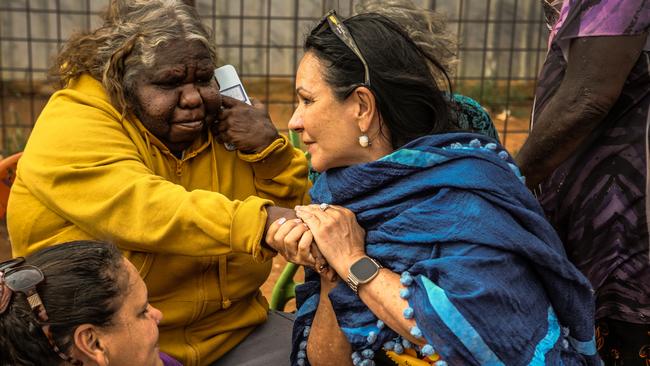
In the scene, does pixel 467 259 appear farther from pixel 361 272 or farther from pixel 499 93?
pixel 499 93

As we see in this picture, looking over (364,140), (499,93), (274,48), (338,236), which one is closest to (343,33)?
(364,140)

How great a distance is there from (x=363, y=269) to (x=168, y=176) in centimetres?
94

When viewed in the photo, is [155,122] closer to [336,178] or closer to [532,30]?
[336,178]

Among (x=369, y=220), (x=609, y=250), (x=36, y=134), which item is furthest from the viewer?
(x=609, y=250)

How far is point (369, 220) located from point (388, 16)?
66 centimetres

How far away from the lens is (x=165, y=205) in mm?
2756

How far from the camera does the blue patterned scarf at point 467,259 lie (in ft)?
7.79

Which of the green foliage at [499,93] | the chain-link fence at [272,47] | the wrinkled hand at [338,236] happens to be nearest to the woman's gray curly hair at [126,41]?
the wrinkled hand at [338,236]

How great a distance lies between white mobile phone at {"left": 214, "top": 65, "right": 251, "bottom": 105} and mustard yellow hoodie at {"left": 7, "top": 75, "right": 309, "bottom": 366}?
0.19 meters

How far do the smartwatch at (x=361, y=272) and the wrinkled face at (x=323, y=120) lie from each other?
0.36m

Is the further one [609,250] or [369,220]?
[609,250]

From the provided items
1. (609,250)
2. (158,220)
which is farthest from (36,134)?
(609,250)

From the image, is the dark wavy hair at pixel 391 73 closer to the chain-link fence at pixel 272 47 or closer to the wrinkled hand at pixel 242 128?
the wrinkled hand at pixel 242 128

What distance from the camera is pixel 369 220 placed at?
266 cm
